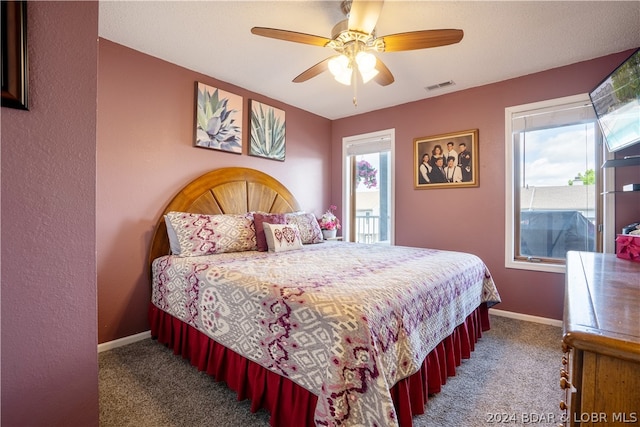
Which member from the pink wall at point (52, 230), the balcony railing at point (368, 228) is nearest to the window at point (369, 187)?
the balcony railing at point (368, 228)

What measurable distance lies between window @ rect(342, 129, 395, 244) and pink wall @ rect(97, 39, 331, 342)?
2124mm

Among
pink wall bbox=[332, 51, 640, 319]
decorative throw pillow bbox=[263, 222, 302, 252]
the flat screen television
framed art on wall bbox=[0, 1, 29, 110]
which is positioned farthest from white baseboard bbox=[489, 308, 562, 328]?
framed art on wall bbox=[0, 1, 29, 110]

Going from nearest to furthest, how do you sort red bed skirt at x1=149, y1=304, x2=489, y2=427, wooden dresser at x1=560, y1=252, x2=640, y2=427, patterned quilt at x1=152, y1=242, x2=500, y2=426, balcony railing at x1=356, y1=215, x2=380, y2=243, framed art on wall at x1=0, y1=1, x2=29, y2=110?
wooden dresser at x1=560, y1=252, x2=640, y2=427 < framed art on wall at x1=0, y1=1, x2=29, y2=110 < patterned quilt at x1=152, y1=242, x2=500, y2=426 < red bed skirt at x1=149, y1=304, x2=489, y2=427 < balcony railing at x1=356, y1=215, x2=380, y2=243

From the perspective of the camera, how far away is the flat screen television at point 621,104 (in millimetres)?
1896

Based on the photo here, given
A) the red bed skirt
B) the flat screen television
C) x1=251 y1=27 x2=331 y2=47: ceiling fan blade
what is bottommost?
the red bed skirt

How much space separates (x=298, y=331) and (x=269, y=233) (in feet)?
4.80

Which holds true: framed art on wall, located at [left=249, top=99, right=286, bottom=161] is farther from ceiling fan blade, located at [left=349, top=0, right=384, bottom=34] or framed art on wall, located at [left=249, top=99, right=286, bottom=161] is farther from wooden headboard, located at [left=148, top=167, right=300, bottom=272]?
ceiling fan blade, located at [left=349, top=0, right=384, bottom=34]

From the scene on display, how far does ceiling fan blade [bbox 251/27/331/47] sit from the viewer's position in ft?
5.74

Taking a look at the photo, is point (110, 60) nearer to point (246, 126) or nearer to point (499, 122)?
point (246, 126)

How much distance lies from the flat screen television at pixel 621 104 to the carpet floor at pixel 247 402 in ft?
5.61

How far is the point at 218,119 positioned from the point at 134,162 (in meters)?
0.96

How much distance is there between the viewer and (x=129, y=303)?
2.43 metres

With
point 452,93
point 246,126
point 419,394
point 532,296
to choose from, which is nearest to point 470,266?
point 419,394

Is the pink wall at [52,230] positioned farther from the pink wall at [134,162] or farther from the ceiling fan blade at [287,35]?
the pink wall at [134,162]
